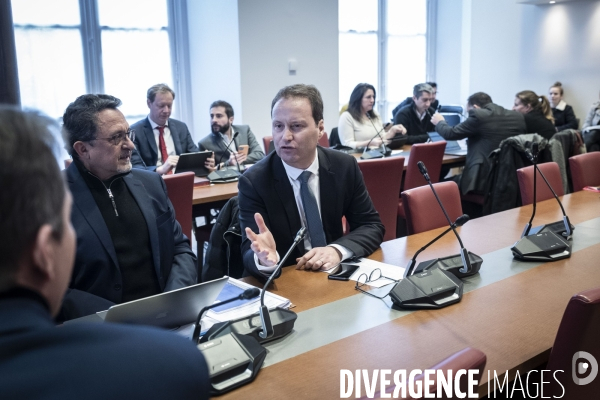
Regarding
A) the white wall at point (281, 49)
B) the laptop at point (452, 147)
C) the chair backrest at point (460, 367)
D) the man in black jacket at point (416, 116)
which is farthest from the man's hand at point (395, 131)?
the chair backrest at point (460, 367)

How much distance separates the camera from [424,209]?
279 centimetres

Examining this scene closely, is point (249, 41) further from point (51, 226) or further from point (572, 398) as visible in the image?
point (51, 226)

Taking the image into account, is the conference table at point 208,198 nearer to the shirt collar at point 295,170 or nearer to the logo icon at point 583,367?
the shirt collar at point 295,170

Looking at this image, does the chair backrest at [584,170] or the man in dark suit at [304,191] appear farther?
the chair backrest at [584,170]

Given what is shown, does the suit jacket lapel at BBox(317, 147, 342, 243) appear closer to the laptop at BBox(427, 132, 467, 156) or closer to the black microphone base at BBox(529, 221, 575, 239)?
the black microphone base at BBox(529, 221, 575, 239)

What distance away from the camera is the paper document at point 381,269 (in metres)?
1.99

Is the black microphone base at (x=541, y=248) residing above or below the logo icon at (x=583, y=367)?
above

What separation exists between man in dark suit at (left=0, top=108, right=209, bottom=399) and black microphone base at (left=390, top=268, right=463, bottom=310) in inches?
44.3

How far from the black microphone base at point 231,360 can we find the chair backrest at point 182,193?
1.97 m

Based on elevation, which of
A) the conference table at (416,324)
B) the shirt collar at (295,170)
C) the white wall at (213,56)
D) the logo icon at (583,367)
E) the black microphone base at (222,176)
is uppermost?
the white wall at (213,56)

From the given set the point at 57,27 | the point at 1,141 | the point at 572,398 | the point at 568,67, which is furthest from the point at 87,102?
the point at 568,67

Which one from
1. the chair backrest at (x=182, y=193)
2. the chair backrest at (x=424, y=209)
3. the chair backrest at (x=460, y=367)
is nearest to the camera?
the chair backrest at (x=460, y=367)

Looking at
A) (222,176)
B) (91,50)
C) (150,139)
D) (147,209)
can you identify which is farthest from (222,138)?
(147,209)

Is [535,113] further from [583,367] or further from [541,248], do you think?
[583,367]
